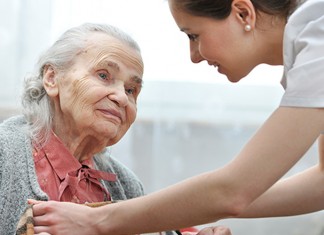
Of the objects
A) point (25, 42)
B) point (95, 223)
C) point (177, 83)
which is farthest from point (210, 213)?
point (25, 42)

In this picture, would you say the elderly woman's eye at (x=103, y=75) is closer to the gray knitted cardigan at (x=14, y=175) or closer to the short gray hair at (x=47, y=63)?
the short gray hair at (x=47, y=63)

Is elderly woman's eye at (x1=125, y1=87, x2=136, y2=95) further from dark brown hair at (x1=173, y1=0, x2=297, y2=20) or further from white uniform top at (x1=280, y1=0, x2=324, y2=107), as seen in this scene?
white uniform top at (x1=280, y1=0, x2=324, y2=107)

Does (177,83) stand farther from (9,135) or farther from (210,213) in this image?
(210,213)

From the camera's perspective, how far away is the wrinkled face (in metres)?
1.41

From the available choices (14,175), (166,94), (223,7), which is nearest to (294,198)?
(223,7)

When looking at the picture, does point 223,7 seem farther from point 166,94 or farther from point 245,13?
point 166,94

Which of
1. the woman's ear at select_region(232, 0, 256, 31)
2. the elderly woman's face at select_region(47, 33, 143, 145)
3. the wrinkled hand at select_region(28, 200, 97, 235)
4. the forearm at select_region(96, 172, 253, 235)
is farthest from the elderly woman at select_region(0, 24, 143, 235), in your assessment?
the woman's ear at select_region(232, 0, 256, 31)

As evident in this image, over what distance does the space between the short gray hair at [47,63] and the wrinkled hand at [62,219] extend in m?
0.33

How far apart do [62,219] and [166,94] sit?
4.47ft

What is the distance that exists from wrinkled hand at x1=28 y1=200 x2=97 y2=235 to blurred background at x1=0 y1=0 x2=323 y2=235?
47.9 inches

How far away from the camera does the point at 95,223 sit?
142cm

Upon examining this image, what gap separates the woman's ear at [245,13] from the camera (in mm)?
1374

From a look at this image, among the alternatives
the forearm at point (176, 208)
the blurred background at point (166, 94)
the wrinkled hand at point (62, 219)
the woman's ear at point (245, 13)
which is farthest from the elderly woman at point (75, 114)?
the blurred background at point (166, 94)

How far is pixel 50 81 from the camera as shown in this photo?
185 centimetres
